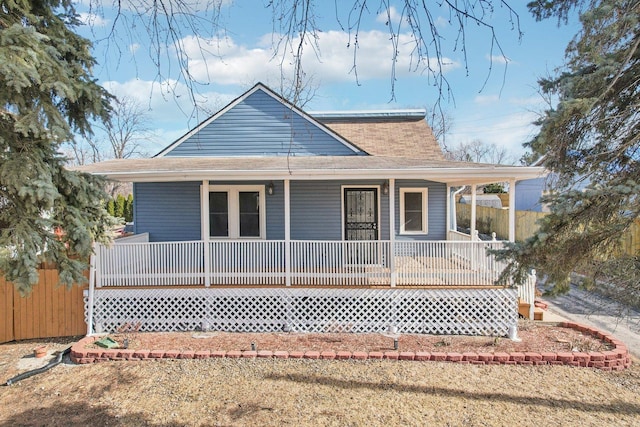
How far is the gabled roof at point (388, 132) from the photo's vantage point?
12.2 metres

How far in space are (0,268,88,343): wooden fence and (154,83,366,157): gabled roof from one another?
4.58 meters

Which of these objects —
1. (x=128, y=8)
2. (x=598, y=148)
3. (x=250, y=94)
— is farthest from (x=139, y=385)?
(x=250, y=94)

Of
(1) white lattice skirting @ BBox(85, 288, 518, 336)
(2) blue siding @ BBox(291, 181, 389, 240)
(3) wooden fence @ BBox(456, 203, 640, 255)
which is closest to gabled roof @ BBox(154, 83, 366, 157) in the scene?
(2) blue siding @ BBox(291, 181, 389, 240)

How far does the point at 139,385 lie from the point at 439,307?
18.6ft

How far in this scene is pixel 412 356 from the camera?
676cm

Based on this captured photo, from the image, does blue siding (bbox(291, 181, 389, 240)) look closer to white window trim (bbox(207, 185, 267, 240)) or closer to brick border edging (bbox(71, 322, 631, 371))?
white window trim (bbox(207, 185, 267, 240))

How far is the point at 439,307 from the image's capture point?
26.8ft

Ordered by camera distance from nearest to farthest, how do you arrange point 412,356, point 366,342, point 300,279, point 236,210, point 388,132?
point 412,356
point 366,342
point 300,279
point 236,210
point 388,132

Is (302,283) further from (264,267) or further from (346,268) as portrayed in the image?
(346,268)

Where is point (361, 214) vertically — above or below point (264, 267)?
above

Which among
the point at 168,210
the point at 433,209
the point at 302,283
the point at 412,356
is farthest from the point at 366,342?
the point at 168,210

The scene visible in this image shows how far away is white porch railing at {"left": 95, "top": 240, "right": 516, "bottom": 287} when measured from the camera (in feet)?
27.1

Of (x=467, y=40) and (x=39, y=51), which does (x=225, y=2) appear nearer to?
(x=467, y=40)

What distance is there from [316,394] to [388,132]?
9.70m
